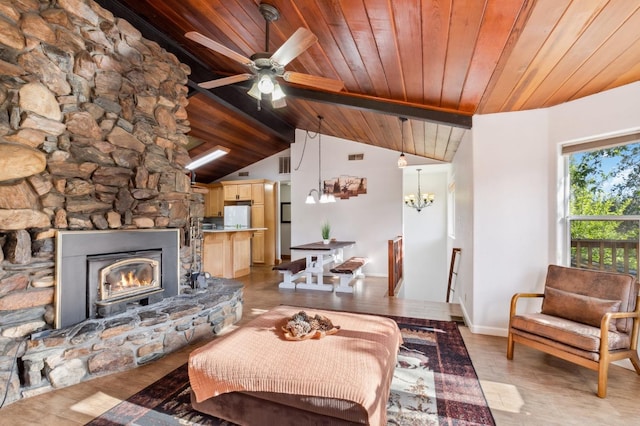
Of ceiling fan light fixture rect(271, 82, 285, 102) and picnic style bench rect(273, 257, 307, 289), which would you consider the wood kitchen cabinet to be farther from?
ceiling fan light fixture rect(271, 82, 285, 102)

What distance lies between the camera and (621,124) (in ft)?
8.61

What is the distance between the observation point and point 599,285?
8.44 ft

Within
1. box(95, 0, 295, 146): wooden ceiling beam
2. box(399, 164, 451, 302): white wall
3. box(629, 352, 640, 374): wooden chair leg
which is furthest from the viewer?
box(399, 164, 451, 302): white wall

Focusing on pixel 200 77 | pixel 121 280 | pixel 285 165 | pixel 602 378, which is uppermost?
pixel 200 77

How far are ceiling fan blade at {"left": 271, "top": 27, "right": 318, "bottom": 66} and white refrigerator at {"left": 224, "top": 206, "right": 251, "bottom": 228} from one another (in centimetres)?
592

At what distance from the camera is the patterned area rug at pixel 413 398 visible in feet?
6.28

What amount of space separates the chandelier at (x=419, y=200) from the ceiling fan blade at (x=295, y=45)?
5.86 metres

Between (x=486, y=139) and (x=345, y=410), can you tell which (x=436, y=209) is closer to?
(x=486, y=139)

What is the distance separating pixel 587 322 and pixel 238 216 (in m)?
7.14

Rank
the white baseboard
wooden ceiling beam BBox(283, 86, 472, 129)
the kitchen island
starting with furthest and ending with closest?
the kitchen island < wooden ceiling beam BBox(283, 86, 472, 129) < the white baseboard

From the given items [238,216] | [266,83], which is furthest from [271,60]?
[238,216]

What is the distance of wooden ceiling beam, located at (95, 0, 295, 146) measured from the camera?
121 inches

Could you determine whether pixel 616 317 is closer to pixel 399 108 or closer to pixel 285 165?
pixel 399 108

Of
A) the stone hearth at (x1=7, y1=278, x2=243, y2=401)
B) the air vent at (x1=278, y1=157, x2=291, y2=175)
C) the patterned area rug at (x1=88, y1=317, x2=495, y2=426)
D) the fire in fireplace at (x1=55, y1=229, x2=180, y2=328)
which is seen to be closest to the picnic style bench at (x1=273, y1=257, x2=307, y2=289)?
the stone hearth at (x1=7, y1=278, x2=243, y2=401)
